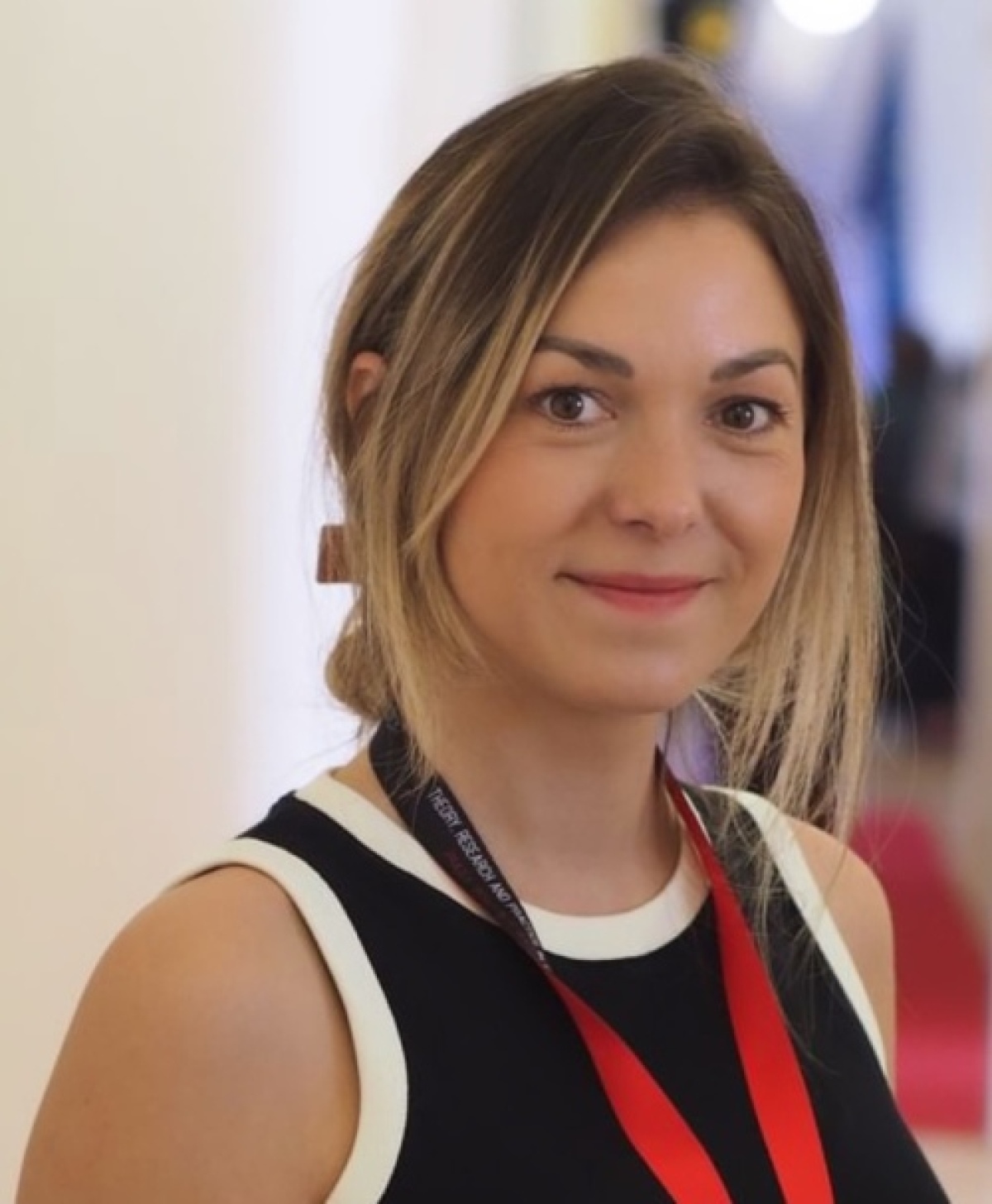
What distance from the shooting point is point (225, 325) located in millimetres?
2037

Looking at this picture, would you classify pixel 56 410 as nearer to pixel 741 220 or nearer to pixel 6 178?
pixel 6 178

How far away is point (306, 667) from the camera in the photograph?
2219mm

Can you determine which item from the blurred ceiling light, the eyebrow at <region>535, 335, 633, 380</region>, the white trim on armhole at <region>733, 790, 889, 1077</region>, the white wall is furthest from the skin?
the blurred ceiling light

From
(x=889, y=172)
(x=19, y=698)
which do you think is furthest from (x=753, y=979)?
(x=889, y=172)

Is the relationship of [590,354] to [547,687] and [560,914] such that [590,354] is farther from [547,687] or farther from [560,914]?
[560,914]

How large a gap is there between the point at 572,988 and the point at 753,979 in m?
0.15

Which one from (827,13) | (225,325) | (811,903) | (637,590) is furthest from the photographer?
(827,13)

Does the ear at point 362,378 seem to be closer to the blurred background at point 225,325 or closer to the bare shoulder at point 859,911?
the blurred background at point 225,325

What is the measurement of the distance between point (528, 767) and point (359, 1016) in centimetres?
21

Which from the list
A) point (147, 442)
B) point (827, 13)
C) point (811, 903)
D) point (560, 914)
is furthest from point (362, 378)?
point (827, 13)

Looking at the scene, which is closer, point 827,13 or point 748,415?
point 748,415

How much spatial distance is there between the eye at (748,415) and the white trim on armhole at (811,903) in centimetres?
35

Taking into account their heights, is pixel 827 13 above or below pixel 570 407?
above

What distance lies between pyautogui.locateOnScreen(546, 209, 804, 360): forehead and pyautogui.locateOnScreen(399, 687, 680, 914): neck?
0.23 metres
